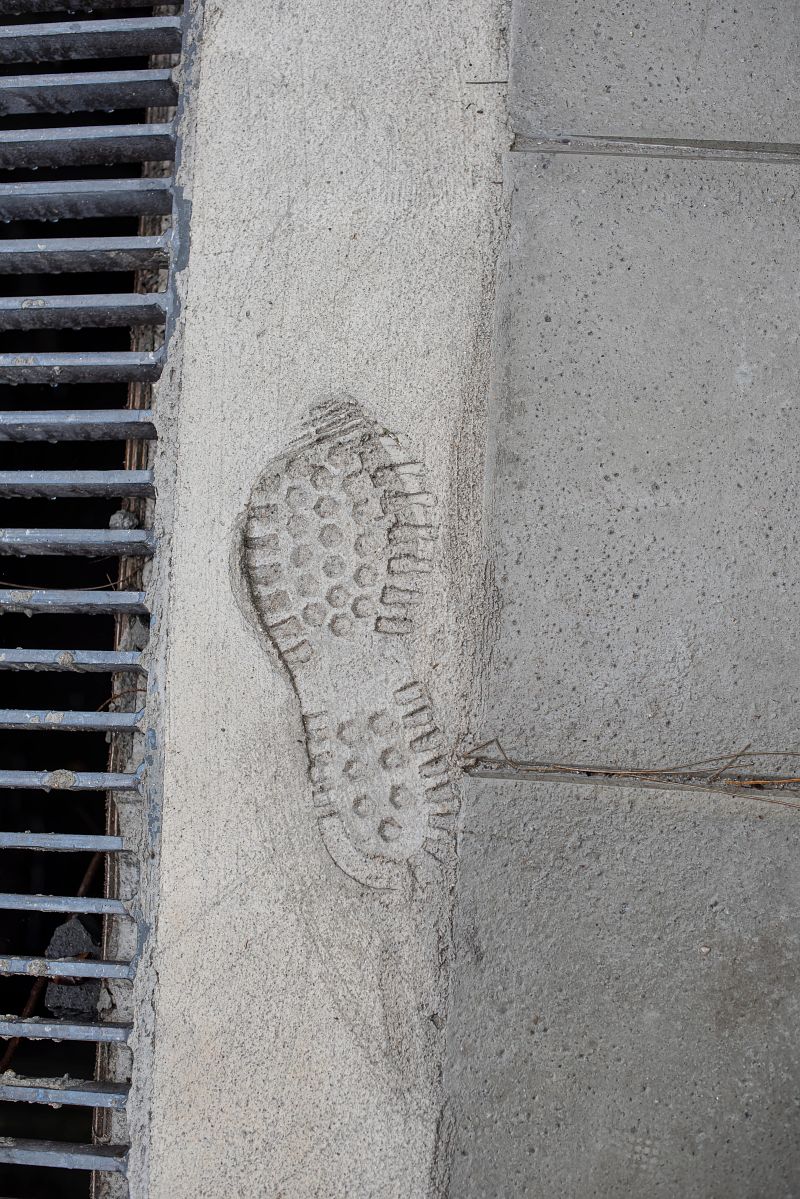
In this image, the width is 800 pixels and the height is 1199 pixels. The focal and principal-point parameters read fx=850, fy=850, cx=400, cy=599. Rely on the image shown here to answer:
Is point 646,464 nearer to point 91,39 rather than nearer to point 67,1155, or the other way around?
point 91,39

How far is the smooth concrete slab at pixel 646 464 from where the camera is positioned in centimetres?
162

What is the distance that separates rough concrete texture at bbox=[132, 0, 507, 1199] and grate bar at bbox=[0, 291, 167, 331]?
0.34ft

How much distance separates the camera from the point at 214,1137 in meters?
1.53

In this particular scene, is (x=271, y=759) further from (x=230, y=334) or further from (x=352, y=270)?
(x=352, y=270)

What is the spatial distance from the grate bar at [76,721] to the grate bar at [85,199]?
1.04 metres

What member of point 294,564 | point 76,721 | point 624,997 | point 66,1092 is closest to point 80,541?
point 76,721

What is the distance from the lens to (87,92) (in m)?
1.80

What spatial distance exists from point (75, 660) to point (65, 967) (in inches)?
23.0

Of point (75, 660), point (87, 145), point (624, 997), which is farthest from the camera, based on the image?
point (87, 145)

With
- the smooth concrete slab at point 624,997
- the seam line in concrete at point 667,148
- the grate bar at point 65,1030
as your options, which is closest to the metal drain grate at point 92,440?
the grate bar at point 65,1030

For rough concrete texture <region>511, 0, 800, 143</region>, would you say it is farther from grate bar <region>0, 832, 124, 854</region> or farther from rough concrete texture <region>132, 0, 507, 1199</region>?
grate bar <region>0, 832, 124, 854</region>

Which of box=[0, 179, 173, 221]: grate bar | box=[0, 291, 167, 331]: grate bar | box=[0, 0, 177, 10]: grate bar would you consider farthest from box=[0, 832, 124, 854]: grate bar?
box=[0, 0, 177, 10]: grate bar

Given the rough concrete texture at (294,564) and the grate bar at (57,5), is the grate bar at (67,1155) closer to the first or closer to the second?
the rough concrete texture at (294,564)

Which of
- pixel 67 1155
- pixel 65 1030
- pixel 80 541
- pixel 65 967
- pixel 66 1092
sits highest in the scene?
pixel 80 541
